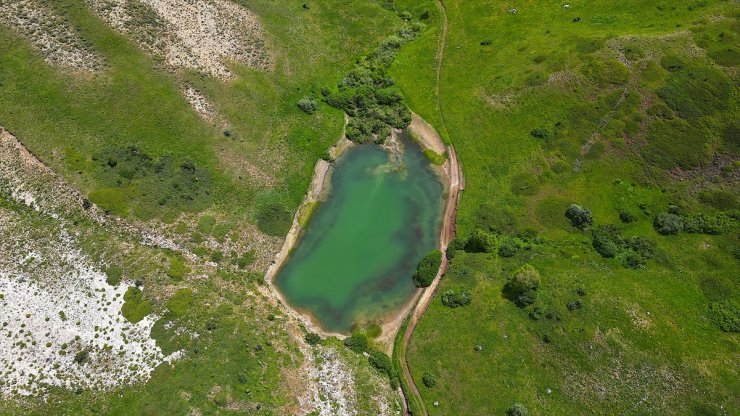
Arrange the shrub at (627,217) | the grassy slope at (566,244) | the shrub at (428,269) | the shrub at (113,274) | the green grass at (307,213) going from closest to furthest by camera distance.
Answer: the grassy slope at (566,244) → the shrub at (113,274) → the shrub at (428,269) → the shrub at (627,217) → the green grass at (307,213)

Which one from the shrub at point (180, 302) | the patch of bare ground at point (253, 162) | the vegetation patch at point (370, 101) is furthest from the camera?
the vegetation patch at point (370, 101)

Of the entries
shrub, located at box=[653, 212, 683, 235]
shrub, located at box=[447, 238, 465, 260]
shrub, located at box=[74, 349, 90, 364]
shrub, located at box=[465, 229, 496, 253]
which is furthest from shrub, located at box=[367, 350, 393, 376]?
shrub, located at box=[653, 212, 683, 235]

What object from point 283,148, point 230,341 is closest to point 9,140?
point 283,148

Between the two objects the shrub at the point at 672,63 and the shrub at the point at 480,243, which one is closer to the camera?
the shrub at the point at 480,243

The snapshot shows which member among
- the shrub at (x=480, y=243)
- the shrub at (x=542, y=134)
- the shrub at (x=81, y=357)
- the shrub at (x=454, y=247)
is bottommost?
the shrub at (x=81, y=357)

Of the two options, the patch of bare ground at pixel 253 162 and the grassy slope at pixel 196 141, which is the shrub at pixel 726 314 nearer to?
the grassy slope at pixel 196 141

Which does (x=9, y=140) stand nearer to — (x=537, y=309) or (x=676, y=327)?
(x=537, y=309)

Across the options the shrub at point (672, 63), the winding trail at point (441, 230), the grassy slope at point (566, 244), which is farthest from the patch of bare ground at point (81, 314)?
the shrub at point (672, 63)
